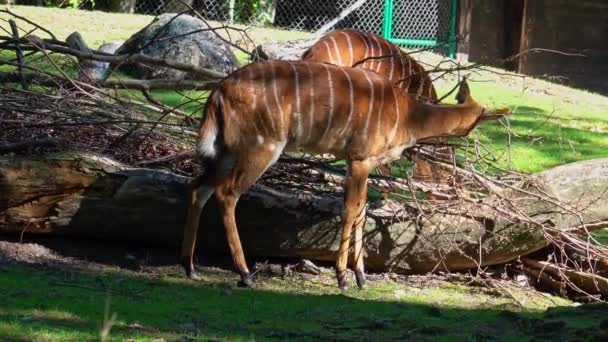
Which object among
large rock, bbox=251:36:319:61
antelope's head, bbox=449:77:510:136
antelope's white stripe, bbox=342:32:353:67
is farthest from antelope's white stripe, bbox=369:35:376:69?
large rock, bbox=251:36:319:61

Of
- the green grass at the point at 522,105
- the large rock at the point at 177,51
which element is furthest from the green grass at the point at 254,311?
the large rock at the point at 177,51

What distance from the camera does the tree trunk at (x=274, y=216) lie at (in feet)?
18.1

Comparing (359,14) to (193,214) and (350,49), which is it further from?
(193,214)

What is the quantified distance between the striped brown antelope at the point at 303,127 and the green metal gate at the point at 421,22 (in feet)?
28.2

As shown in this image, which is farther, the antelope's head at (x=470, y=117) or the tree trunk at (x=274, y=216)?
the antelope's head at (x=470, y=117)

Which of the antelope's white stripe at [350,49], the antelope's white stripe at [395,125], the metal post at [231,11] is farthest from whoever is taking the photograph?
the metal post at [231,11]

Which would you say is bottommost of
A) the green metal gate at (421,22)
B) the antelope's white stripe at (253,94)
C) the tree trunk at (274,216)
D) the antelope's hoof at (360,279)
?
the antelope's hoof at (360,279)

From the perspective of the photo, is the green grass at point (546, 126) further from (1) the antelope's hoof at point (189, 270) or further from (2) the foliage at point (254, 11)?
(2) the foliage at point (254, 11)

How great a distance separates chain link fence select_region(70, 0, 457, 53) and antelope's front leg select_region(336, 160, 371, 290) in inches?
351

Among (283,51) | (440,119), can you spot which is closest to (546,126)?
(283,51)

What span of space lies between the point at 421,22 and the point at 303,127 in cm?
963

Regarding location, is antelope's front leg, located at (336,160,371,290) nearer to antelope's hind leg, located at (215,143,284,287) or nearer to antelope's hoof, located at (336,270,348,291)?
antelope's hoof, located at (336,270,348,291)

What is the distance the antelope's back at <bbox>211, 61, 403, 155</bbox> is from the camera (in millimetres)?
5375

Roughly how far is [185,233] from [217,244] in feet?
1.15
